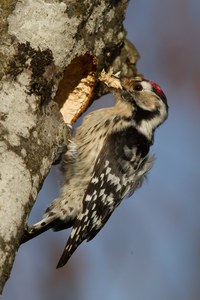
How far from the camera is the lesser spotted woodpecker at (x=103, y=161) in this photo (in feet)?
15.2

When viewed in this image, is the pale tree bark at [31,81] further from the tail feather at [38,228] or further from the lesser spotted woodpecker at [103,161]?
the tail feather at [38,228]

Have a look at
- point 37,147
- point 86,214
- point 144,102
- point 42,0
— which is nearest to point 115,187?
point 86,214

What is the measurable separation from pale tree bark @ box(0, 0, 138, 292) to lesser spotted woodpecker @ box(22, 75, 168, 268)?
2.01ft

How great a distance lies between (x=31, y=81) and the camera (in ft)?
11.7

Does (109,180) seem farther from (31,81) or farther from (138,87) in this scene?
(31,81)

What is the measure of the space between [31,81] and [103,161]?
1247mm

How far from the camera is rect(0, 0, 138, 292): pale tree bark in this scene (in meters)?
3.12

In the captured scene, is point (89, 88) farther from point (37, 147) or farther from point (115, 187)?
point (37, 147)

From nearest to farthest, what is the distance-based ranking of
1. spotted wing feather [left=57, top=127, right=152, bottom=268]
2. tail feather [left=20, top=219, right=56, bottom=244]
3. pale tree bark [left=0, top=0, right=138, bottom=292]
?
pale tree bark [left=0, top=0, right=138, bottom=292]
tail feather [left=20, top=219, right=56, bottom=244]
spotted wing feather [left=57, top=127, right=152, bottom=268]

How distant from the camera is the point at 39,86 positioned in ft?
11.9

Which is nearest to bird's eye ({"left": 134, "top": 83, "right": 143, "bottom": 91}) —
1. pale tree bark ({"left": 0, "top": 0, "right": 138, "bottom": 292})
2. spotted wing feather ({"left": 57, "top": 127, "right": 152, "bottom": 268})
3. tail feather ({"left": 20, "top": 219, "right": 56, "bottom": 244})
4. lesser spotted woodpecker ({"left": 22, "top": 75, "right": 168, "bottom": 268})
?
lesser spotted woodpecker ({"left": 22, "top": 75, "right": 168, "bottom": 268})

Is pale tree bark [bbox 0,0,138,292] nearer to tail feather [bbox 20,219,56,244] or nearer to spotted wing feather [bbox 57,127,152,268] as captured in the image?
spotted wing feather [bbox 57,127,152,268]

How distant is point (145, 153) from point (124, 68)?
29.6 inches

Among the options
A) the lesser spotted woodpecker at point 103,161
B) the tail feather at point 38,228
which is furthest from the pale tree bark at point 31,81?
the tail feather at point 38,228
